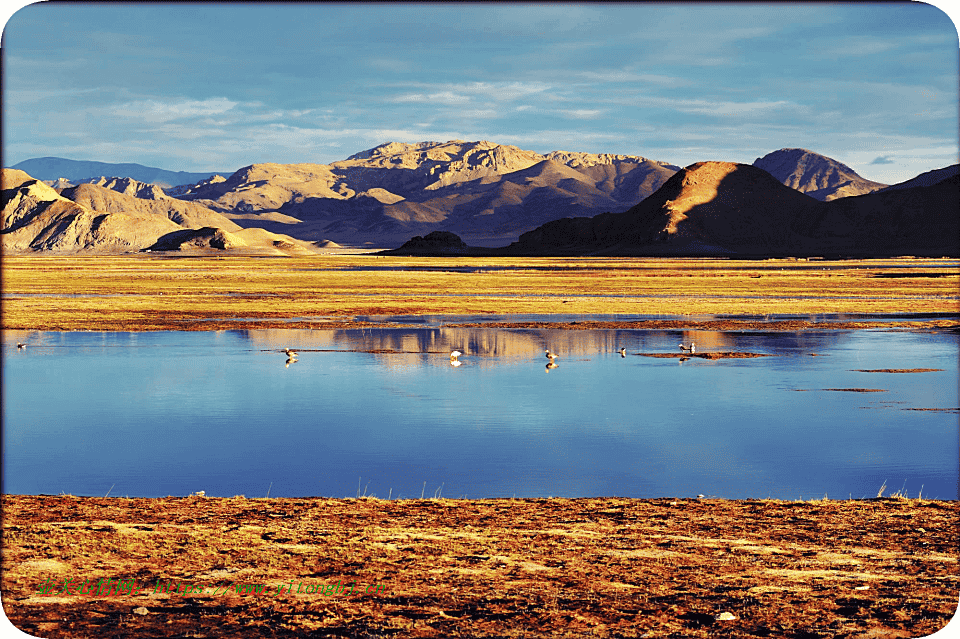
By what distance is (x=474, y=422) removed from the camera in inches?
901

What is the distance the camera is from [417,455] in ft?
64.1

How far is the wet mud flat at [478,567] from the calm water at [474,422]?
2.28 metres

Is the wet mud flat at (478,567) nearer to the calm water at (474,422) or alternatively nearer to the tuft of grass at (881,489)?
the tuft of grass at (881,489)

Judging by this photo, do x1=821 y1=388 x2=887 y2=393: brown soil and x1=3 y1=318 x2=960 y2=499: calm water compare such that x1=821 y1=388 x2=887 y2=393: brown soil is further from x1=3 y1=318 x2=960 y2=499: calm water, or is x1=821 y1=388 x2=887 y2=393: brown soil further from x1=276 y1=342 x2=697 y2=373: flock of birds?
x1=276 y1=342 x2=697 y2=373: flock of birds

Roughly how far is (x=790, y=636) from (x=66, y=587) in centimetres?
684

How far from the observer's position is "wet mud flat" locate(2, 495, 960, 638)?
909 cm

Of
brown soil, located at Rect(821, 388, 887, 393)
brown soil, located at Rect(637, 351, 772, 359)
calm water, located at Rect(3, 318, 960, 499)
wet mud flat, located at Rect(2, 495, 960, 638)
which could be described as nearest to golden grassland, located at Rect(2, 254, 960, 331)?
calm water, located at Rect(3, 318, 960, 499)

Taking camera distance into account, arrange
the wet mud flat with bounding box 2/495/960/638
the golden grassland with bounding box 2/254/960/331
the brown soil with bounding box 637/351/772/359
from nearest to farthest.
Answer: the wet mud flat with bounding box 2/495/960/638 → the brown soil with bounding box 637/351/772/359 → the golden grassland with bounding box 2/254/960/331

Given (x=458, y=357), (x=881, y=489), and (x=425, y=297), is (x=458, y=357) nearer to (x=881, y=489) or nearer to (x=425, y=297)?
(x=881, y=489)

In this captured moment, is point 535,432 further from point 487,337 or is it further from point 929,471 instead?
point 487,337

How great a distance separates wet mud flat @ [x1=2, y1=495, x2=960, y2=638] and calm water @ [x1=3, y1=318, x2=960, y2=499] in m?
2.28

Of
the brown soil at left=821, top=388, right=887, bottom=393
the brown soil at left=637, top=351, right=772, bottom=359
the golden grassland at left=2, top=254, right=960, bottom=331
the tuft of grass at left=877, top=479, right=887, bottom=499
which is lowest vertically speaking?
the tuft of grass at left=877, top=479, right=887, bottom=499

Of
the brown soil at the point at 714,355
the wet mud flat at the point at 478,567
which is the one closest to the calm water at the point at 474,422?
the brown soil at the point at 714,355

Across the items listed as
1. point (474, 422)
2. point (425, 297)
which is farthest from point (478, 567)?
point (425, 297)
